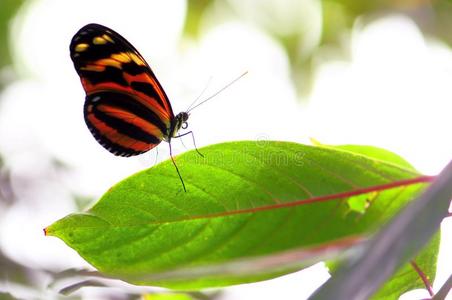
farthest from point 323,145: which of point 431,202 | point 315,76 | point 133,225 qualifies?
point 315,76

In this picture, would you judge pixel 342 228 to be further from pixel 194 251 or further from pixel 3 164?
pixel 3 164

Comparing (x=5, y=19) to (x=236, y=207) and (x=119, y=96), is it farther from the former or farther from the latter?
(x=236, y=207)

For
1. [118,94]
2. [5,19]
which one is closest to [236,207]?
[118,94]

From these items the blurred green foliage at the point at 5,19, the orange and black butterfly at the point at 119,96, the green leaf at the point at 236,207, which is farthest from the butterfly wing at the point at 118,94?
the blurred green foliage at the point at 5,19

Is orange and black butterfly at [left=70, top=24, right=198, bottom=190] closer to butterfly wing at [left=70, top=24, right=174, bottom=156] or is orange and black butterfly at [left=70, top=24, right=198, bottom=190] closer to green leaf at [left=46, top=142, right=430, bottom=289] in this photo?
butterfly wing at [left=70, top=24, right=174, bottom=156]

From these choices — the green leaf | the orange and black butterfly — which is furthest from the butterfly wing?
the green leaf

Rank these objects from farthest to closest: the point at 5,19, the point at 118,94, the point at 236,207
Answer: the point at 5,19 < the point at 118,94 < the point at 236,207

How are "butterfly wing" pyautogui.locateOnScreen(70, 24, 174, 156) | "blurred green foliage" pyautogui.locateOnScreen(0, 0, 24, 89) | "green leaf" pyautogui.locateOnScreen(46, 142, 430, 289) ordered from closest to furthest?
1. "green leaf" pyautogui.locateOnScreen(46, 142, 430, 289)
2. "butterfly wing" pyautogui.locateOnScreen(70, 24, 174, 156)
3. "blurred green foliage" pyautogui.locateOnScreen(0, 0, 24, 89)
